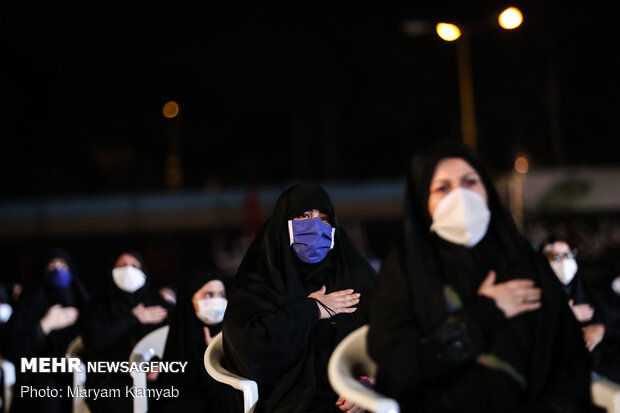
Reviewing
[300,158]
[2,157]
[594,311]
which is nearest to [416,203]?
[594,311]

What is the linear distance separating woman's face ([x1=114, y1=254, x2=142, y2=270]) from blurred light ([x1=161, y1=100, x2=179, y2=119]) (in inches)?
805

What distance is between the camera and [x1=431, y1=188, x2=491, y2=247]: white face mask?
215 centimetres

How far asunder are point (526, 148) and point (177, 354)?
17.5 m

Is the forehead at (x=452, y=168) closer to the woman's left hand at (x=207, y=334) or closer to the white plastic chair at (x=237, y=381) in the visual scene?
the white plastic chair at (x=237, y=381)

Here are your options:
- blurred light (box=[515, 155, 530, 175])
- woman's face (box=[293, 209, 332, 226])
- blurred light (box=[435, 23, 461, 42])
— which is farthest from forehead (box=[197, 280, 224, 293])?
blurred light (box=[515, 155, 530, 175])

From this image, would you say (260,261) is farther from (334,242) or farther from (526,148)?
(526,148)

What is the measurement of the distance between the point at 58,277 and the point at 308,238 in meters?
3.50

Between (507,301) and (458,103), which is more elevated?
(458,103)

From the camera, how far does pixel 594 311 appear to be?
443 cm

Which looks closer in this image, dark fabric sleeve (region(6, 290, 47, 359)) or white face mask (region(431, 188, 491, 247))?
white face mask (region(431, 188, 491, 247))

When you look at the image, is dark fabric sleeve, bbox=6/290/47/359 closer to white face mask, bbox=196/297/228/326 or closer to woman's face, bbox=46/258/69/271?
woman's face, bbox=46/258/69/271

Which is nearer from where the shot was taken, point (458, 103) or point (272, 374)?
point (272, 374)

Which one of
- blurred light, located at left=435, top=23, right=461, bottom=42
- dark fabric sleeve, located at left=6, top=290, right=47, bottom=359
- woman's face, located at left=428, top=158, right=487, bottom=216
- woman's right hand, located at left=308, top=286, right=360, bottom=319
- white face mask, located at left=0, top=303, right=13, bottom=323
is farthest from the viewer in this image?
blurred light, located at left=435, top=23, right=461, bottom=42

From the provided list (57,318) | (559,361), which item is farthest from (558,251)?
(57,318)
